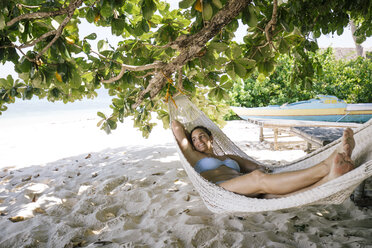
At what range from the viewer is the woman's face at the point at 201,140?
183cm

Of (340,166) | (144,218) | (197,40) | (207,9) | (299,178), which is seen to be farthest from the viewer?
(144,218)

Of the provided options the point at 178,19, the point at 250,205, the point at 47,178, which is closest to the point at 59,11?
Answer: the point at 178,19

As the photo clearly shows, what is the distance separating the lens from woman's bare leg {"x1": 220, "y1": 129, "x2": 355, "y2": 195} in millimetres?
929

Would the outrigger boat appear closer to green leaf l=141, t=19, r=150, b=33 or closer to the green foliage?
the green foliage

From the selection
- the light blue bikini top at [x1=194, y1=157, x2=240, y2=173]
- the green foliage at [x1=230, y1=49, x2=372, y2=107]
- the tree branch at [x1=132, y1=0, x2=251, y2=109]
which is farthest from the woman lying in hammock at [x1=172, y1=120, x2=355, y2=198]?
the green foliage at [x1=230, y1=49, x2=372, y2=107]

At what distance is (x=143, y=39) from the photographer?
138 cm

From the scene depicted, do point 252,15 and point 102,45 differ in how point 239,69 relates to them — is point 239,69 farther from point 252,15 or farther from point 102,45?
point 102,45

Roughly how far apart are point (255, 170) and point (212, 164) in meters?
0.46

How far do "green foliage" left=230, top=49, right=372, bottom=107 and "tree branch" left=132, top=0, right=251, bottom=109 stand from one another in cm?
584

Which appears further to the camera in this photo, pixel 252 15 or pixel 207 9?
pixel 252 15

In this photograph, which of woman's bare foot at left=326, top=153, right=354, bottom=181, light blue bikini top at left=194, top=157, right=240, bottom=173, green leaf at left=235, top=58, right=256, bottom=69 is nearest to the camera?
woman's bare foot at left=326, top=153, right=354, bottom=181

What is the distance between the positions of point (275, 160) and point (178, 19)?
7.18 feet

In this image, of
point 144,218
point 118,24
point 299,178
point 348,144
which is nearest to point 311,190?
point 299,178

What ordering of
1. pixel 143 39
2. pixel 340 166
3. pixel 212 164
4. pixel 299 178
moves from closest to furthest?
pixel 340 166 → pixel 299 178 → pixel 143 39 → pixel 212 164
